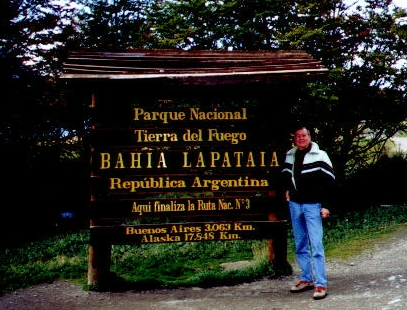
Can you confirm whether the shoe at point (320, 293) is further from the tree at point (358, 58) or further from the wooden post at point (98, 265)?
the tree at point (358, 58)

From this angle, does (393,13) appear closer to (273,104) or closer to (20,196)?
(273,104)

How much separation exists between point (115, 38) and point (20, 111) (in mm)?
7350

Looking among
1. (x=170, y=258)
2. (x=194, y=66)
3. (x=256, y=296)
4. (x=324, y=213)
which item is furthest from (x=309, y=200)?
(x=170, y=258)

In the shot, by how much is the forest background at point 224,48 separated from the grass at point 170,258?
224 cm

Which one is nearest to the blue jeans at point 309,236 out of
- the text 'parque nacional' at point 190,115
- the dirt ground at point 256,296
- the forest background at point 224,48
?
the dirt ground at point 256,296

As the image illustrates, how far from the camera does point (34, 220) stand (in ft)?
44.8

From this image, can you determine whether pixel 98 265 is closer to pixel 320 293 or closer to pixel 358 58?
pixel 320 293

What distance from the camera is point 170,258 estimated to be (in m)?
8.73

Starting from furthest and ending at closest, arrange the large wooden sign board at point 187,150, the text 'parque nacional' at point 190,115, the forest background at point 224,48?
the forest background at point 224,48
the text 'parque nacional' at point 190,115
the large wooden sign board at point 187,150

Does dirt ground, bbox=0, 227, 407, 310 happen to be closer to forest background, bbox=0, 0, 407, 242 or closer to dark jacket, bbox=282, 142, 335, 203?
dark jacket, bbox=282, 142, 335, 203

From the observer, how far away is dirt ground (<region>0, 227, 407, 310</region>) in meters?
5.11

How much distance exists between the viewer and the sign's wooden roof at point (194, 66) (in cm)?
617

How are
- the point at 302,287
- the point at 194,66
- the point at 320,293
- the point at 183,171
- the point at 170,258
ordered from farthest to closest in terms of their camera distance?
the point at 170,258, the point at 194,66, the point at 183,171, the point at 302,287, the point at 320,293

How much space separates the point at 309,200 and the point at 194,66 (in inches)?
102
